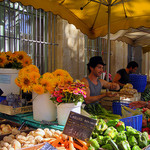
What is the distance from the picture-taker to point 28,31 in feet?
17.6

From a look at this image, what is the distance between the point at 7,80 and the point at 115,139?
5.41 feet

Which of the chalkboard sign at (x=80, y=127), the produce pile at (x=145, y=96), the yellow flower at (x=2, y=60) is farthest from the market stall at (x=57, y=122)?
the produce pile at (x=145, y=96)

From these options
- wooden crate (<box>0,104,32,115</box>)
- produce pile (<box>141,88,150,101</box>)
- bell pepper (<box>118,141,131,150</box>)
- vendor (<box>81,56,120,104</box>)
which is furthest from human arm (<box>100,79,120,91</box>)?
bell pepper (<box>118,141,131,150</box>)

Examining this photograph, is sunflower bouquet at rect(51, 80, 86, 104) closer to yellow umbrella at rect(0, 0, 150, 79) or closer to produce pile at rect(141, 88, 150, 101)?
yellow umbrella at rect(0, 0, 150, 79)

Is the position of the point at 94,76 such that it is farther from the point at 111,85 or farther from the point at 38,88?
the point at 38,88

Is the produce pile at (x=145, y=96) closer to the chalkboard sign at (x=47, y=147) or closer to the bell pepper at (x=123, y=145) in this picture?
the bell pepper at (x=123, y=145)

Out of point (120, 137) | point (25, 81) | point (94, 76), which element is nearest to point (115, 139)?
point (120, 137)

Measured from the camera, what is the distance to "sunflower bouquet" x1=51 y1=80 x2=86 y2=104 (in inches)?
77.7

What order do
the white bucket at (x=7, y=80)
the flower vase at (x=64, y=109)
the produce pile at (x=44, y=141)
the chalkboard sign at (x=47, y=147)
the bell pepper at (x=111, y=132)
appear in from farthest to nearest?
the white bucket at (x=7, y=80) < the flower vase at (x=64, y=109) < the bell pepper at (x=111, y=132) < the produce pile at (x=44, y=141) < the chalkboard sign at (x=47, y=147)

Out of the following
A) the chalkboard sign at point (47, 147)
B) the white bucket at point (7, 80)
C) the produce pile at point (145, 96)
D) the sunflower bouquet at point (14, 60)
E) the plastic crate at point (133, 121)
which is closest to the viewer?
the chalkboard sign at point (47, 147)

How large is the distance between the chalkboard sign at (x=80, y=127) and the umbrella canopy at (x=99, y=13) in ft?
7.33

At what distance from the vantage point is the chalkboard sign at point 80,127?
5.39ft

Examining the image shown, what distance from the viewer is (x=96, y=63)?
3637mm

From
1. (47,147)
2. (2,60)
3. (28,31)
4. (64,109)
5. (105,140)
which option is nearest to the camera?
(47,147)
